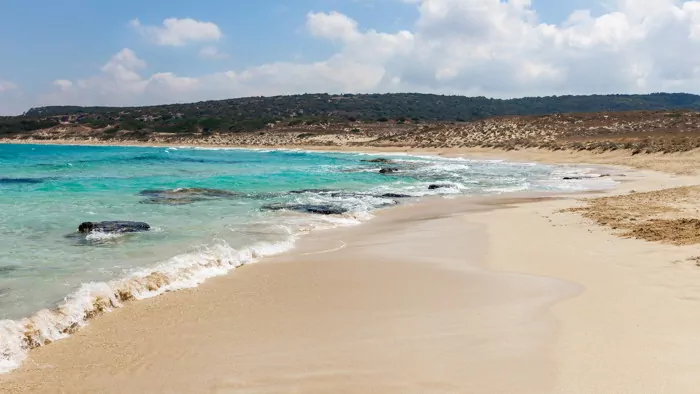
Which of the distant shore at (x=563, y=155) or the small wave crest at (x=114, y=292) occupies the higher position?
the distant shore at (x=563, y=155)

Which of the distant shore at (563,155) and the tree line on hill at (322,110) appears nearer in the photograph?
the distant shore at (563,155)

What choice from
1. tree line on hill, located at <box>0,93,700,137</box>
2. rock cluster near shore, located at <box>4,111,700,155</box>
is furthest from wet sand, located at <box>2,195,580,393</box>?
tree line on hill, located at <box>0,93,700,137</box>

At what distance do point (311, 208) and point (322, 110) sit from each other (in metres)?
122

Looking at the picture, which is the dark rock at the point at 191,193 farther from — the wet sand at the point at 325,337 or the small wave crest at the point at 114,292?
the wet sand at the point at 325,337

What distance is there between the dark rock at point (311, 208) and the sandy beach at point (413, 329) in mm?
5585

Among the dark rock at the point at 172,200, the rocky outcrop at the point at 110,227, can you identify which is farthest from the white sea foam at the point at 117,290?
the dark rock at the point at 172,200

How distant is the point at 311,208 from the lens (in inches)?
619

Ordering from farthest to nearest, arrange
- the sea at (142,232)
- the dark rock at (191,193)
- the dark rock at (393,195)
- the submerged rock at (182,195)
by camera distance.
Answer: the dark rock at (191,193), the dark rock at (393,195), the submerged rock at (182,195), the sea at (142,232)

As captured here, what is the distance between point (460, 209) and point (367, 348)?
11520 mm

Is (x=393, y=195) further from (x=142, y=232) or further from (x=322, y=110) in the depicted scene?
(x=322, y=110)

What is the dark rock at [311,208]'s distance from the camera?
15.1m

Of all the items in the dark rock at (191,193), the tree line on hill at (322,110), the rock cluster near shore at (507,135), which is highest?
the tree line on hill at (322,110)

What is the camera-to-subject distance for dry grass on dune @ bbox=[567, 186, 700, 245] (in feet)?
31.1

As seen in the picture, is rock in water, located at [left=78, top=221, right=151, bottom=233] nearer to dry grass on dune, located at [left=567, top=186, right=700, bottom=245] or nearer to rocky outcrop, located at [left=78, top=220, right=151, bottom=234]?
rocky outcrop, located at [left=78, top=220, right=151, bottom=234]
